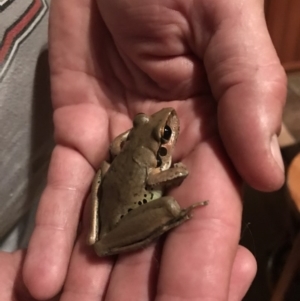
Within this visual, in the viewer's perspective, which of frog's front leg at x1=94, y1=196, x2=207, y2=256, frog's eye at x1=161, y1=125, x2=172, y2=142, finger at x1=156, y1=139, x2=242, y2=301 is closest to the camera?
finger at x1=156, y1=139, x2=242, y2=301

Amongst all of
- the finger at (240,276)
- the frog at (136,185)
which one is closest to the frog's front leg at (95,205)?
the frog at (136,185)

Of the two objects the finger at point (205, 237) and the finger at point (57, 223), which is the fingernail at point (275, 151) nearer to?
the finger at point (205, 237)

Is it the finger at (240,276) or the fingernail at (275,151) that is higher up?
the fingernail at (275,151)

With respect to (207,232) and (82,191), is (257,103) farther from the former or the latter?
(82,191)

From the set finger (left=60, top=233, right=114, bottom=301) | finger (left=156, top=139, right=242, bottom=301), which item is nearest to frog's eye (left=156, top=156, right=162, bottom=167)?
finger (left=156, top=139, right=242, bottom=301)

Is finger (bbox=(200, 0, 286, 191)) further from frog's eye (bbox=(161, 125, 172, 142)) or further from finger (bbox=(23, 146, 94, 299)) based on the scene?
finger (bbox=(23, 146, 94, 299))
